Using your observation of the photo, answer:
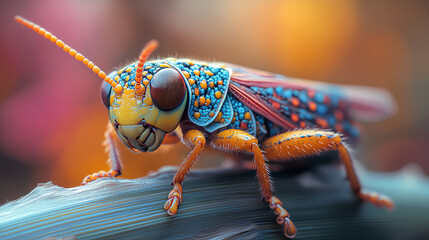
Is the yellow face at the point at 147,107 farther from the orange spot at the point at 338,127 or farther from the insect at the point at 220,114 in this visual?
the orange spot at the point at 338,127

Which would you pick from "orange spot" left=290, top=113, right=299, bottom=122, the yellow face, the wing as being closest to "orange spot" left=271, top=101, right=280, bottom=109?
the wing

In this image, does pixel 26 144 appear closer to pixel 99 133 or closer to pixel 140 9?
pixel 99 133

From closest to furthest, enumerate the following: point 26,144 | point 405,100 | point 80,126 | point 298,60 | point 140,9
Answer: point 26,144 < point 80,126 < point 140,9 < point 298,60 < point 405,100

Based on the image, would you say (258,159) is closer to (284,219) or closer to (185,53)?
(284,219)

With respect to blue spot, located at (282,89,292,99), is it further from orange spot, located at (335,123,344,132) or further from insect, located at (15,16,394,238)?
orange spot, located at (335,123,344,132)

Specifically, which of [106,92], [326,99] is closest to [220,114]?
[106,92]

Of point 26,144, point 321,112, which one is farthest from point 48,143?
point 321,112

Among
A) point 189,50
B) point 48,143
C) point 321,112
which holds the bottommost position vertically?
point 321,112

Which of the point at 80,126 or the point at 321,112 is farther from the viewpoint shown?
the point at 80,126
